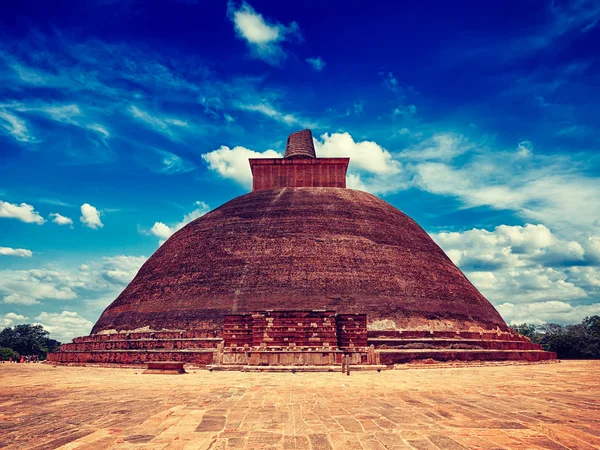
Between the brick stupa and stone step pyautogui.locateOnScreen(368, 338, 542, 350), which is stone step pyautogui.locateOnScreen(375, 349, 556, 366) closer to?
the brick stupa

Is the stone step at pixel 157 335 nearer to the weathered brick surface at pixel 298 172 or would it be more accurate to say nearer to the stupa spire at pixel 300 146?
the weathered brick surface at pixel 298 172

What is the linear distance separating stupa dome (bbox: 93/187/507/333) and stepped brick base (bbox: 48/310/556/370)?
2.40 ft

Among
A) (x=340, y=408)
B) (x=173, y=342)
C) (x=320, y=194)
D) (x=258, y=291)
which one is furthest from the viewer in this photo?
(x=320, y=194)

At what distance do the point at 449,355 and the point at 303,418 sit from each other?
12.0 meters

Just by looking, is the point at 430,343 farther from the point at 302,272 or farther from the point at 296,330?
the point at 296,330

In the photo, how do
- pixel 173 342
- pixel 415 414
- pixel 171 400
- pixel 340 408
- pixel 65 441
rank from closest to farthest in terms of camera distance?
pixel 65 441 → pixel 415 414 → pixel 340 408 → pixel 171 400 → pixel 173 342

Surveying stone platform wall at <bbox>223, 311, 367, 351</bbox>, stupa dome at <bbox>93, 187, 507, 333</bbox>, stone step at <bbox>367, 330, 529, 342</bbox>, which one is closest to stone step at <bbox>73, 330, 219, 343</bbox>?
stupa dome at <bbox>93, 187, 507, 333</bbox>

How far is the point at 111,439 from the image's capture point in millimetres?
3840

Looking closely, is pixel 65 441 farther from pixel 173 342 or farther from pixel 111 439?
pixel 173 342

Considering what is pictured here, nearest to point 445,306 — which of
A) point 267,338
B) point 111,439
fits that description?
point 267,338

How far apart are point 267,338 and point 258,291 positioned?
16.4ft

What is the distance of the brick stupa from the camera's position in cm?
1284

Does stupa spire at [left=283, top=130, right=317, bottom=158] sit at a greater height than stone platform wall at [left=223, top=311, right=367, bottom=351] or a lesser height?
greater

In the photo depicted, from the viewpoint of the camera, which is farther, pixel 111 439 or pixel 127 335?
pixel 127 335
